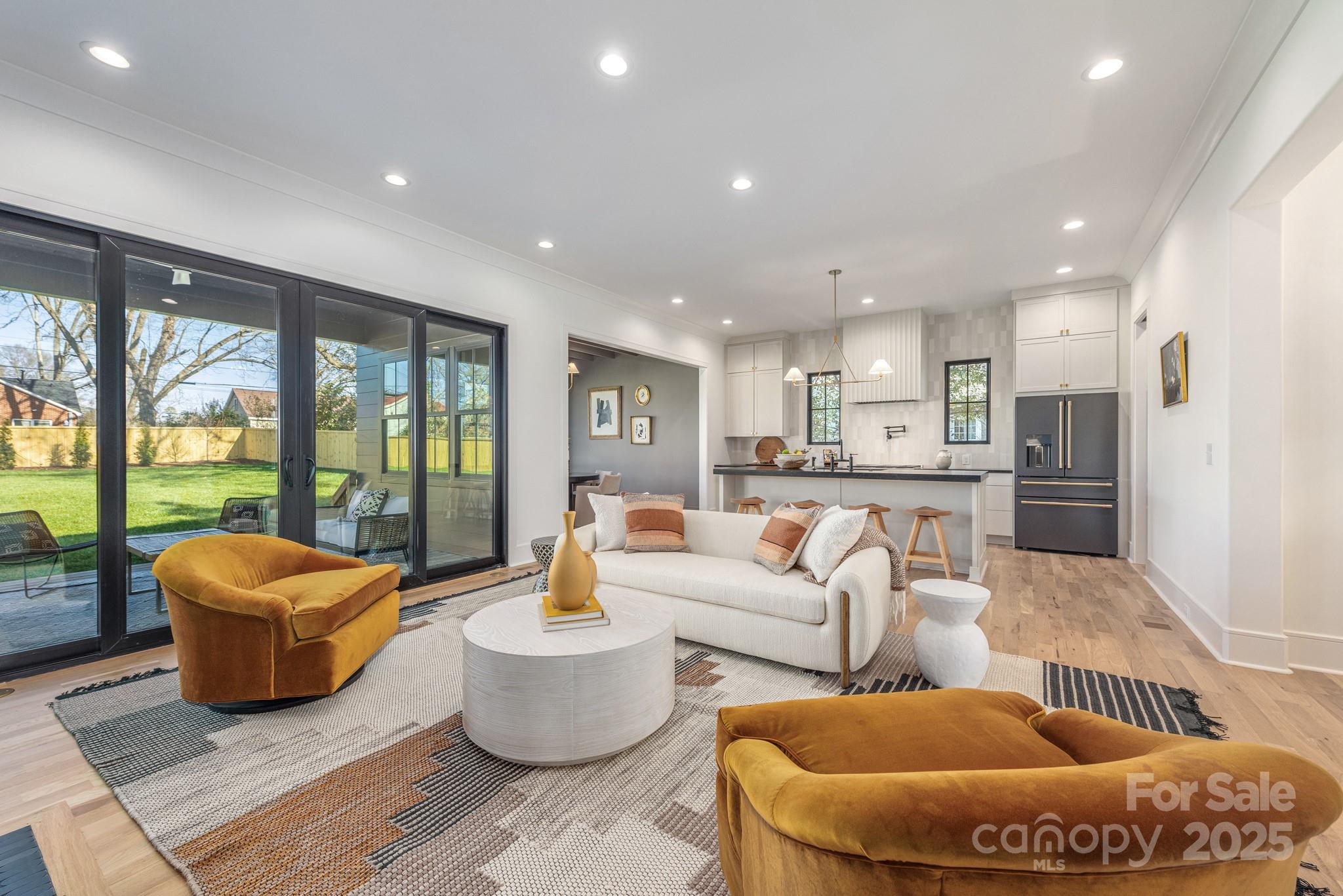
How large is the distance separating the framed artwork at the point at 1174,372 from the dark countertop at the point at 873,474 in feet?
4.22

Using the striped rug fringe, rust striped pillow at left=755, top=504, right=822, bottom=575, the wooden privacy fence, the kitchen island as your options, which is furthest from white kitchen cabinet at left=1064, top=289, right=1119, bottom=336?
the striped rug fringe

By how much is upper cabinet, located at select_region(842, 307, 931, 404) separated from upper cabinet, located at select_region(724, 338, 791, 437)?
998 millimetres

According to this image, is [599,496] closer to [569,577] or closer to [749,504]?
[569,577]

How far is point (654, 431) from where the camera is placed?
852cm

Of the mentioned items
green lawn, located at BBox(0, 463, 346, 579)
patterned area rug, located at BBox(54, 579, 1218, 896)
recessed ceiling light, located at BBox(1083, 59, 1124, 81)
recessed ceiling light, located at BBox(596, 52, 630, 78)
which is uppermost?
recessed ceiling light, located at BBox(596, 52, 630, 78)

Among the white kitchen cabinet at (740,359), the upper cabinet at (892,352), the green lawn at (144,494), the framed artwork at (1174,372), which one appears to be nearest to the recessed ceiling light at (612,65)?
the green lawn at (144,494)

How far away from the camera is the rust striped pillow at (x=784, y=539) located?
116 inches

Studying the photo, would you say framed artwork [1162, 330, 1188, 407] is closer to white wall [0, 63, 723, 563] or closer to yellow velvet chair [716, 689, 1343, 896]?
yellow velvet chair [716, 689, 1343, 896]

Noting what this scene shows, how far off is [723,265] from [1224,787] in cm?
492

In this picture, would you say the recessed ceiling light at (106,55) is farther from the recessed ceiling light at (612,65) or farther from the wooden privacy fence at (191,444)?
the recessed ceiling light at (612,65)

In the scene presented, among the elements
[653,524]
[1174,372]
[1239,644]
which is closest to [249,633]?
[653,524]

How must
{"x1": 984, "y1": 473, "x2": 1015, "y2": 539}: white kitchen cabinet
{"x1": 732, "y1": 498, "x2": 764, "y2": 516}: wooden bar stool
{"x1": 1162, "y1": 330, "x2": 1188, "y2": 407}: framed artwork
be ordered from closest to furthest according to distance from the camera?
{"x1": 1162, "y1": 330, "x2": 1188, "y2": 407}: framed artwork < {"x1": 732, "y1": 498, "x2": 764, "y2": 516}: wooden bar stool < {"x1": 984, "y1": 473, "x2": 1015, "y2": 539}: white kitchen cabinet

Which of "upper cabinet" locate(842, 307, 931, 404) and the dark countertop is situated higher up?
"upper cabinet" locate(842, 307, 931, 404)

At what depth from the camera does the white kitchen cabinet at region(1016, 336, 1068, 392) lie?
223 inches
